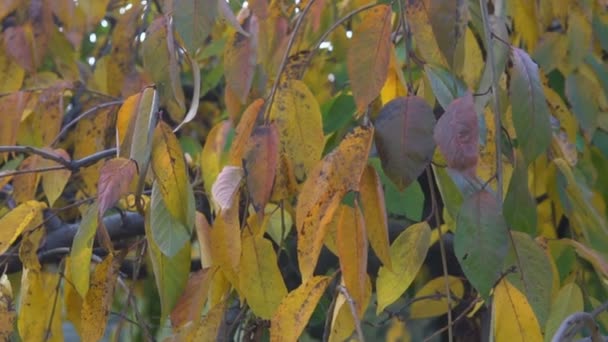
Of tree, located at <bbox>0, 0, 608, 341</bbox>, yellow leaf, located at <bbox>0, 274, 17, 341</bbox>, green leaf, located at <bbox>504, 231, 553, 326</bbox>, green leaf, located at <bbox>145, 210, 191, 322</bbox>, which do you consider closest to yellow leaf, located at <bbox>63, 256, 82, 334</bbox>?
tree, located at <bbox>0, 0, 608, 341</bbox>

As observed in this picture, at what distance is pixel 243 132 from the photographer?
A: 783mm

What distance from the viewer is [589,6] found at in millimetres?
1212

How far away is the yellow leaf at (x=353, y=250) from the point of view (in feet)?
2.19

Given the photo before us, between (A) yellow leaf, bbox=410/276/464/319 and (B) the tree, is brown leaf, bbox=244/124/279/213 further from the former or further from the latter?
(A) yellow leaf, bbox=410/276/464/319

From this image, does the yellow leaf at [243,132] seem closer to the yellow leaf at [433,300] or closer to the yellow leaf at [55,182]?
the yellow leaf at [55,182]

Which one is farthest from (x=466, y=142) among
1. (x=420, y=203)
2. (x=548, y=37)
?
(x=548, y=37)

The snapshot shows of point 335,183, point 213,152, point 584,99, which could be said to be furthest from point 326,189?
point 584,99

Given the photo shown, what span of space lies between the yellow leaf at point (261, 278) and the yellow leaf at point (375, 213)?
12cm

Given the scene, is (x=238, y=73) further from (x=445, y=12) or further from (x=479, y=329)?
(x=479, y=329)

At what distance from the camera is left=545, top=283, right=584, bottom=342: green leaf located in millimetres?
874

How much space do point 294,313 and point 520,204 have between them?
227mm

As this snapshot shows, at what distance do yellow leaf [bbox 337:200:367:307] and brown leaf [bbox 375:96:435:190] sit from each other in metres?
0.04

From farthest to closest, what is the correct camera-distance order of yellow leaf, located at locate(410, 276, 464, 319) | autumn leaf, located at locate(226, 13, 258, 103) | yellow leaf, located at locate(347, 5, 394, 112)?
1. yellow leaf, located at locate(410, 276, 464, 319)
2. autumn leaf, located at locate(226, 13, 258, 103)
3. yellow leaf, located at locate(347, 5, 394, 112)

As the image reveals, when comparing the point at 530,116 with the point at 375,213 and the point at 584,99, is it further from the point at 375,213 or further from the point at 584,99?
the point at 584,99
